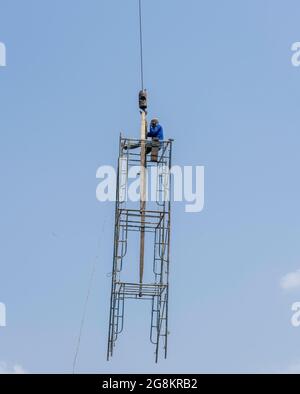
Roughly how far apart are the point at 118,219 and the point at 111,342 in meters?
3.04

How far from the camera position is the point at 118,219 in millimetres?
21516
